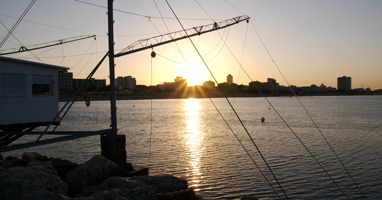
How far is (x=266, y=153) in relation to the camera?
957 inches

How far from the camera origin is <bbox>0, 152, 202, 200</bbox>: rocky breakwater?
8.91m

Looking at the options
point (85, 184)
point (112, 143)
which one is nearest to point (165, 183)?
point (85, 184)

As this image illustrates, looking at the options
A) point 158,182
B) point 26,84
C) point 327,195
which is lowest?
point 327,195

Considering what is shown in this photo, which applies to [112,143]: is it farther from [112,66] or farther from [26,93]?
[26,93]

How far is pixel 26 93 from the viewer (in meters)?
16.9

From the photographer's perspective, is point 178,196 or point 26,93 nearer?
point 178,196

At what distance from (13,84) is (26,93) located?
75 centimetres

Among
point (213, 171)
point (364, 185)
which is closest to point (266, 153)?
point (213, 171)

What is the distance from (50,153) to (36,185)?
55.9 ft

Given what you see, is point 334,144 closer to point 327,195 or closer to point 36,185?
point 327,195

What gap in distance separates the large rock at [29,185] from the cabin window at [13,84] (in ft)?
26.7

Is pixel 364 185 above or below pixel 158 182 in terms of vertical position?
below

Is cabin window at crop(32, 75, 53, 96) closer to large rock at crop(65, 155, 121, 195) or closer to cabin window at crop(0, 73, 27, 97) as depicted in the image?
cabin window at crop(0, 73, 27, 97)

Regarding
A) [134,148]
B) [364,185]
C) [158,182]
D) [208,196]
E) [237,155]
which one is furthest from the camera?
[134,148]
